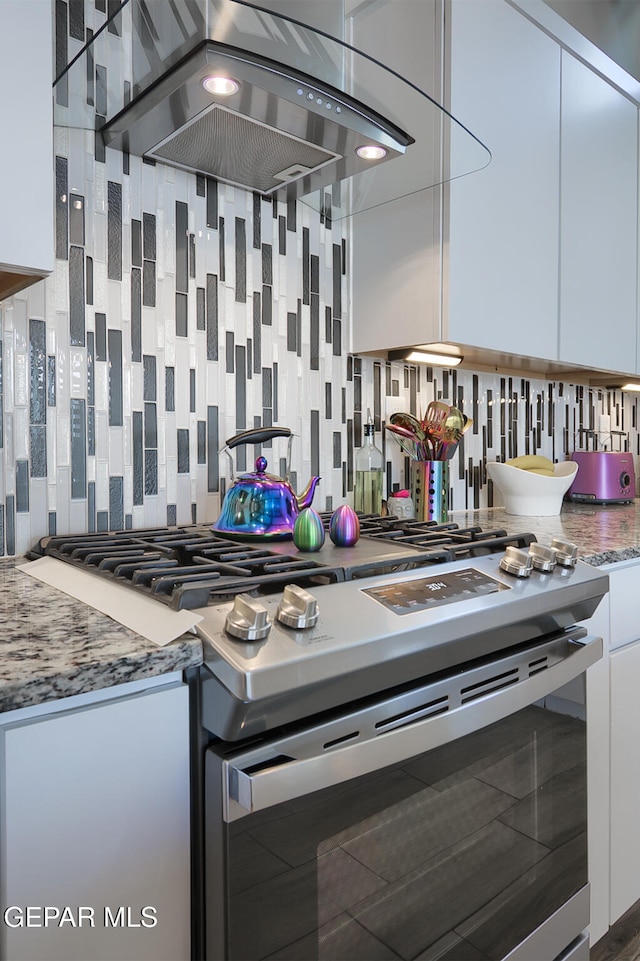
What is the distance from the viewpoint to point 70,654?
72cm

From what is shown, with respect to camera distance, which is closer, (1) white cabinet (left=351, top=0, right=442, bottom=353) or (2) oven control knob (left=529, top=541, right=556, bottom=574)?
(2) oven control knob (left=529, top=541, right=556, bottom=574)

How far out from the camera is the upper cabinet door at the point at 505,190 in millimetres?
1654

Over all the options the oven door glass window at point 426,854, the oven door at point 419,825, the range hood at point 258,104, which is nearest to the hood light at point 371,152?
the range hood at point 258,104

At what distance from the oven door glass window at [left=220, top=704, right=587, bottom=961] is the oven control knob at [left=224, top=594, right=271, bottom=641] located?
0.21 meters

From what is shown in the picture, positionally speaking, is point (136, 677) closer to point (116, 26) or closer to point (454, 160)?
point (116, 26)

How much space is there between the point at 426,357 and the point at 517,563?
0.95 meters

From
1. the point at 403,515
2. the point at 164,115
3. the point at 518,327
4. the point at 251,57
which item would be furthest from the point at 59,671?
the point at 518,327

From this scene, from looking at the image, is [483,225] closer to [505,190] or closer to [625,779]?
[505,190]

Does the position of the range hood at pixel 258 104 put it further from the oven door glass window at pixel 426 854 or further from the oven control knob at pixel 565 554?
the oven door glass window at pixel 426 854

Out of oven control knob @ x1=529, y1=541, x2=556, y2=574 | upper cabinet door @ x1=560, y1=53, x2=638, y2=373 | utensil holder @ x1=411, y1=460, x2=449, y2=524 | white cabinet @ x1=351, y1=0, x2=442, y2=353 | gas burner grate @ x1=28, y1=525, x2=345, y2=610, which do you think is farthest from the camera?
upper cabinet door @ x1=560, y1=53, x2=638, y2=373

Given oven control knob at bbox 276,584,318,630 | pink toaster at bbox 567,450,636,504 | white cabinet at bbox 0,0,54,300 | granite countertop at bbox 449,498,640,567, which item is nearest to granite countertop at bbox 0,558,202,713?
oven control knob at bbox 276,584,318,630

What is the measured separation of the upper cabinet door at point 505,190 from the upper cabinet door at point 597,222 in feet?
0.27

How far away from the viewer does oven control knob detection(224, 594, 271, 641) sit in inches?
30.1

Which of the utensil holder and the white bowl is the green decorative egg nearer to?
the utensil holder
